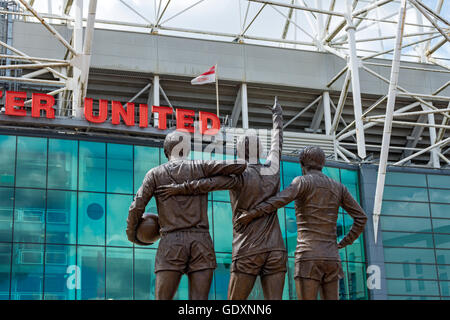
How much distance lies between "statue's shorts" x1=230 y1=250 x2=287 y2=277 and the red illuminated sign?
23.2 metres

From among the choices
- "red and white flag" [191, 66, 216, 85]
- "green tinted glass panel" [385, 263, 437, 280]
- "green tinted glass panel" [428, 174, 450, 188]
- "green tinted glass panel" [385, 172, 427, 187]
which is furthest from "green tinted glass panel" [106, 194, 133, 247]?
"green tinted glass panel" [428, 174, 450, 188]

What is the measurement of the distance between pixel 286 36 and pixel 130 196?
18.5 m

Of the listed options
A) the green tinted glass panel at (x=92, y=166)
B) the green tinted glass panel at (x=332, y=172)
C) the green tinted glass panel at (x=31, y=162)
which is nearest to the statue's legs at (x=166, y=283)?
the green tinted glass panel at (x=31, y=162)

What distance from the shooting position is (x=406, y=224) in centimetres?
3831

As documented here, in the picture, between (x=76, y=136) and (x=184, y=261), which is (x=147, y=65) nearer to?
(x=76, y=136)

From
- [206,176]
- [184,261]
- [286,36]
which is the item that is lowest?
[184,261]

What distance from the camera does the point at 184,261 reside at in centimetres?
1227

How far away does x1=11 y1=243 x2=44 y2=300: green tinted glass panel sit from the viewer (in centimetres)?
3022

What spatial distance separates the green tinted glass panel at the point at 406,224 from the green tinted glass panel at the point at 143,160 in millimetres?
11520

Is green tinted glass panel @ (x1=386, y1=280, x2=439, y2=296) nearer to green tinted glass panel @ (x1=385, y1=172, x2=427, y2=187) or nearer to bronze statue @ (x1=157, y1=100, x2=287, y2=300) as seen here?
green tinted glass panel @ (x1=385, y1=172, x2=427, y2=187)

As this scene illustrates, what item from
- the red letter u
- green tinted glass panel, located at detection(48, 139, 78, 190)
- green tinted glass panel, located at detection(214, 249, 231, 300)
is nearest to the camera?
green tinted glass panel, located at detection(48, 139, 78, 190)

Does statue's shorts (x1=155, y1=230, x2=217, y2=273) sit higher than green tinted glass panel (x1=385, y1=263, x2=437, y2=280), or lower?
lower

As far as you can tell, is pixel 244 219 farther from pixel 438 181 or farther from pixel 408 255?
pixel 438 181
